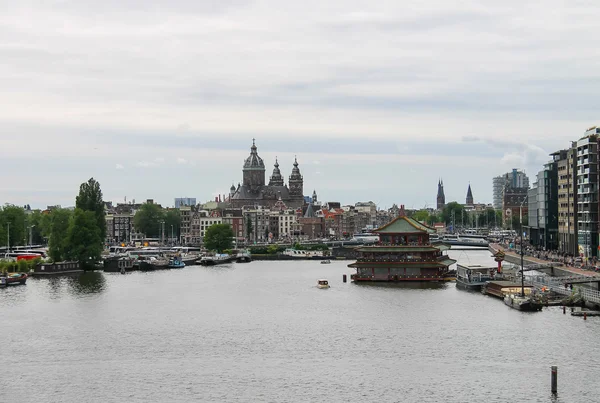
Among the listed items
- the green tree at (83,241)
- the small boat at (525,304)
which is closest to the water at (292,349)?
the small boat at (525,304)

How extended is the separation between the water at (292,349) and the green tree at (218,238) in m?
90.0

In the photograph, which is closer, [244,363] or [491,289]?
[244,363]

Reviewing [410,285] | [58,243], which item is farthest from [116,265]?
[410,285]

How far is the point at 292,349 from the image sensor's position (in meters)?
63.3

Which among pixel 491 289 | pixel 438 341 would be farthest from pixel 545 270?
pixel 438 341

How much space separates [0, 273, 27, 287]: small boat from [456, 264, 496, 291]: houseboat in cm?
5169

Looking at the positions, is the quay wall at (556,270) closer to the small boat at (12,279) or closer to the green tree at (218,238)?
the small boat at (12,279)

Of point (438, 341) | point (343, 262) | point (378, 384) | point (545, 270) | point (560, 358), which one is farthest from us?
point (343, 262)

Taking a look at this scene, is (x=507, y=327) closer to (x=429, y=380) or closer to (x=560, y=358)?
(x=560, y=358)

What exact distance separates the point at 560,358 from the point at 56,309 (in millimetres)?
46829

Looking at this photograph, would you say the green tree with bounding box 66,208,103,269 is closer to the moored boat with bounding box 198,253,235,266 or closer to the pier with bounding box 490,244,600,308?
the moored boat with bounding box 198,253,235,266

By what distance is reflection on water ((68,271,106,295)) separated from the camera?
A: 10606cm

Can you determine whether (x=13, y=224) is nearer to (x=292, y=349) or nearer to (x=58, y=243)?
(x=58, y=243)

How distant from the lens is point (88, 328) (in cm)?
7338
